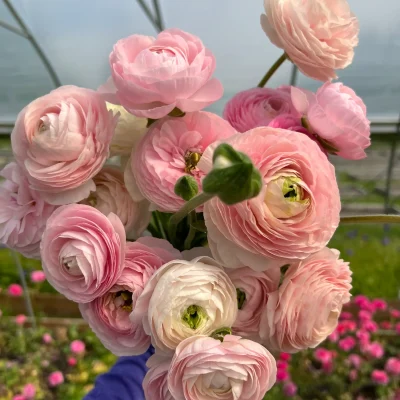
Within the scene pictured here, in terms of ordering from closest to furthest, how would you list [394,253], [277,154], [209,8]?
[277,154]
[209,8]
[394,253]

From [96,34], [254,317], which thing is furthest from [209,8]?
[254,317]

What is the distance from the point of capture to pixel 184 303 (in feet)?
0.80

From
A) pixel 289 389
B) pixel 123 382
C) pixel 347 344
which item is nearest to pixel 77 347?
pixel 289 389

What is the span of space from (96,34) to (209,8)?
26 cm

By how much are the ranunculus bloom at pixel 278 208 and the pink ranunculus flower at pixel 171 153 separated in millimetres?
34

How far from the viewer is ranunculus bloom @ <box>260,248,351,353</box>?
0.27 meters

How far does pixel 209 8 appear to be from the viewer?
39.2 inches

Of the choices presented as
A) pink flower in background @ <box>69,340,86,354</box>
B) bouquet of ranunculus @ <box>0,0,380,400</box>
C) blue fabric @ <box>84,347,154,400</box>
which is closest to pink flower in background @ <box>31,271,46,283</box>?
pink flower in background @ <box>69,340,86,354</box>

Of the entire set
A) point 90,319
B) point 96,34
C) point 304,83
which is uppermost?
point 90,319

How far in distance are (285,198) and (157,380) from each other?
12cm

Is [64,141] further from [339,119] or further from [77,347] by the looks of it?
[77,347]

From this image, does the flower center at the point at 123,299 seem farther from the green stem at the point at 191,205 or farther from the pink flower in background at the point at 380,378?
the pink flower in background at the point at 380,378

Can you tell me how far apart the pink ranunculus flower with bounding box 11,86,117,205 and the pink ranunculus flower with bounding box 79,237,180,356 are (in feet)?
0.16

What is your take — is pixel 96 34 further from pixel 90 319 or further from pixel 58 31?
pixel 90 319
